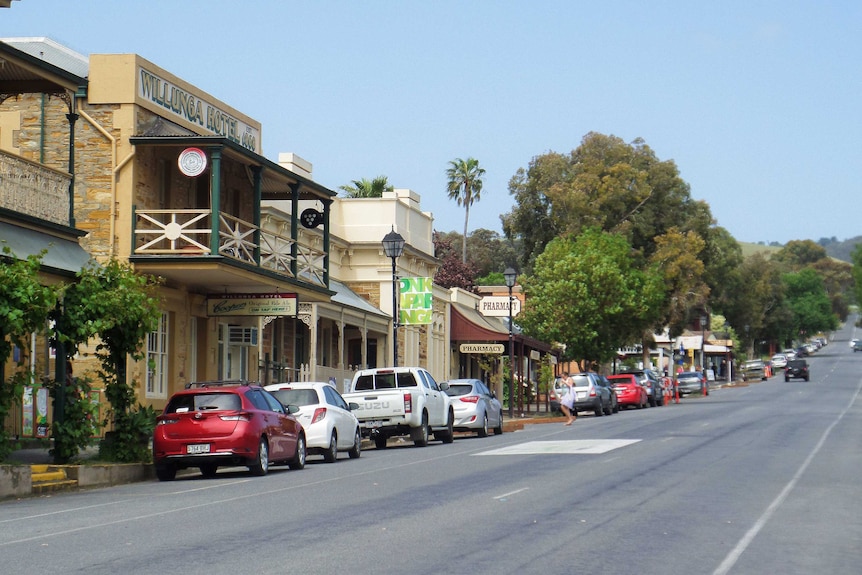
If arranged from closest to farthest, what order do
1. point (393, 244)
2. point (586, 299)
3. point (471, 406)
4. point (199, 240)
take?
point (199, 240), point (393, 244), point (471, 406), point (586, 299)

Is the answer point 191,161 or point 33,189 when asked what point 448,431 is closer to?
point 191,161

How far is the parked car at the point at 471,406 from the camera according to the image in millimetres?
35875

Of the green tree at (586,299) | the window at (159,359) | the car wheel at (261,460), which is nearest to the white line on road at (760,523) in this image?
the car wheel at (261,460)

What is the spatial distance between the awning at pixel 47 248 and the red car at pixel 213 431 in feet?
9.93

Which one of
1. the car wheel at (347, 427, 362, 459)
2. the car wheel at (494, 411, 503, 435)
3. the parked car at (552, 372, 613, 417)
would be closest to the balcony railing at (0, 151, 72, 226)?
the car wheel at (347, 427, 362, 459)

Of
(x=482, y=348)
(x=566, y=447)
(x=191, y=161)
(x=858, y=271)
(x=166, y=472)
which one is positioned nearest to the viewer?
(x=166, y=472)

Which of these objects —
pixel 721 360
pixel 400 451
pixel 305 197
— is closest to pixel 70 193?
pixel 400 451

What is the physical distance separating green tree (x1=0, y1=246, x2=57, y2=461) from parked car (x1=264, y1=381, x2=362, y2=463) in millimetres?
6781

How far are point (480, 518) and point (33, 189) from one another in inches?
487

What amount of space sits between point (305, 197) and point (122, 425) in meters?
14.5

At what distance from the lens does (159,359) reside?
97.0 ft

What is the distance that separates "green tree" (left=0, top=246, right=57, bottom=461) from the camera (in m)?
18.3

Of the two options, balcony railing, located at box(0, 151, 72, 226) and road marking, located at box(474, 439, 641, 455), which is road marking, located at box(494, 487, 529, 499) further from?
Result: balcony railing, located at box(0, 151, 72, 226)

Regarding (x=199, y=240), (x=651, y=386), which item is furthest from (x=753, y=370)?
(x=199, y=240)
